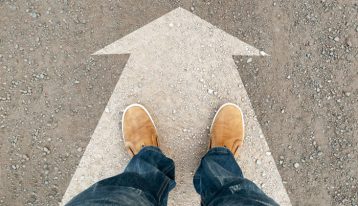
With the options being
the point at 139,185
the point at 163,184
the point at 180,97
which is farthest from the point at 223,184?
the point at 180,97

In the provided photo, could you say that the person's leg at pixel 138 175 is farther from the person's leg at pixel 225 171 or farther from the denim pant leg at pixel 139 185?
the person's leg at pixel 225 171

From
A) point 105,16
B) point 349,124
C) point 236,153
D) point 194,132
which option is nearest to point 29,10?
point 105,16

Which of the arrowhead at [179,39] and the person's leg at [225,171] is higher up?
the arrowhead at [179,39]

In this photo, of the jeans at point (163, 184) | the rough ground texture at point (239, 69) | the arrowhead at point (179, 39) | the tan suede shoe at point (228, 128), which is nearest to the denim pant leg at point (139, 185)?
the jeans at point (163, 184)

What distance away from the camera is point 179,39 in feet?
6.44

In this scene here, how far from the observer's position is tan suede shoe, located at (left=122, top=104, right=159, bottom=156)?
6.42 ft

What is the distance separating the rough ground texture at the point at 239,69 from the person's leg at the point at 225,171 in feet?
0.56

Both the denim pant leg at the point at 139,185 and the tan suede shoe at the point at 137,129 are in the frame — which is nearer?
the denim pant leg at the point at 139,185

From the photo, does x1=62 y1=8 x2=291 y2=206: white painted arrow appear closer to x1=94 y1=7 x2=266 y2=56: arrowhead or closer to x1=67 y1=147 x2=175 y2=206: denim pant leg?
x1=94 y1=7 x2=266 y2=56: arrowhead

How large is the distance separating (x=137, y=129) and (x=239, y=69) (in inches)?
27.1

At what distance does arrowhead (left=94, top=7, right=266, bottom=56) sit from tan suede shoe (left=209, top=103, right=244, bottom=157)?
0.34 meters

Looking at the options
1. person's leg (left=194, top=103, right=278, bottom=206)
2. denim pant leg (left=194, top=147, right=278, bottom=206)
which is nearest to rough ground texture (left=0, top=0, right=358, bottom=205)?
person's leg (left=194, top=103, right=278, bottom=206)

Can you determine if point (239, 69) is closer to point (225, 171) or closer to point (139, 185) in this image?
point (225, 171)

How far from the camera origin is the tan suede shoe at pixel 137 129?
196 centimetres
